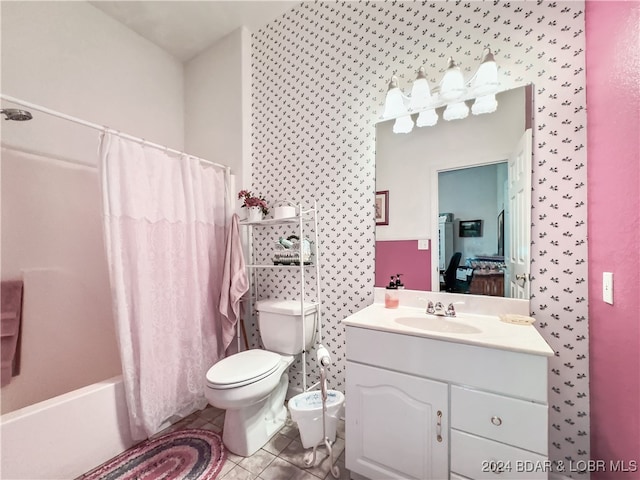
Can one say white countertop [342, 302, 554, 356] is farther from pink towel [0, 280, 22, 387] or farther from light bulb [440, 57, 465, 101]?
pink towel [0, 280, 22, 387]

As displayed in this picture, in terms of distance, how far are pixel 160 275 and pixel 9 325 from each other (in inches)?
34.3

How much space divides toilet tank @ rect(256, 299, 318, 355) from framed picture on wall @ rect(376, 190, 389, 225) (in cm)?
75

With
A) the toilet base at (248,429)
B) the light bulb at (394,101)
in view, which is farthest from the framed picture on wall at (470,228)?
the toilet base at (248,429)

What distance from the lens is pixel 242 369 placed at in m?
1.45

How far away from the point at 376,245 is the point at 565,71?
122cm

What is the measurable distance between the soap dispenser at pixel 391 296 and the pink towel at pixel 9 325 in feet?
7.23

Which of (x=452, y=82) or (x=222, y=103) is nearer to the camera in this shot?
(x=452, y=82)

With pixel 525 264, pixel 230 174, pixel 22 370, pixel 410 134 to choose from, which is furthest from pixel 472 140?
pixel 22 370

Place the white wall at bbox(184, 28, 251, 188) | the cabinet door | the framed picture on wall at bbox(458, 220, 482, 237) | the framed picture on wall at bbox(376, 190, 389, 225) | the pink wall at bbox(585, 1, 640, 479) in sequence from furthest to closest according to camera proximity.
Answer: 1. the white wall at bbox(184, 28, 251, 188)
2. the framed picture on wall at bbox(376, 190, 389, 225)
3. the framed picture on wall at bbox(458, 220, 482, 237)
4. the cabinet door
5. the pink wall at bbox(585, 1, 640, 479)

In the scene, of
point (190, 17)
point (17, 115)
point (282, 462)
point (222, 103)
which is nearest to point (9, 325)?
point (17, 115)

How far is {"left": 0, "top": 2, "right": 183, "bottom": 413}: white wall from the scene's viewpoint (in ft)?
5.23

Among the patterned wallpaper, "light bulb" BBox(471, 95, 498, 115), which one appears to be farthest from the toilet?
"light bulb" BBox(471, 95, 498, 115)

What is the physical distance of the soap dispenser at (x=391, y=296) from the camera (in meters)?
1.54

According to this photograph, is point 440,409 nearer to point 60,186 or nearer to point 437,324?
point 437,324
